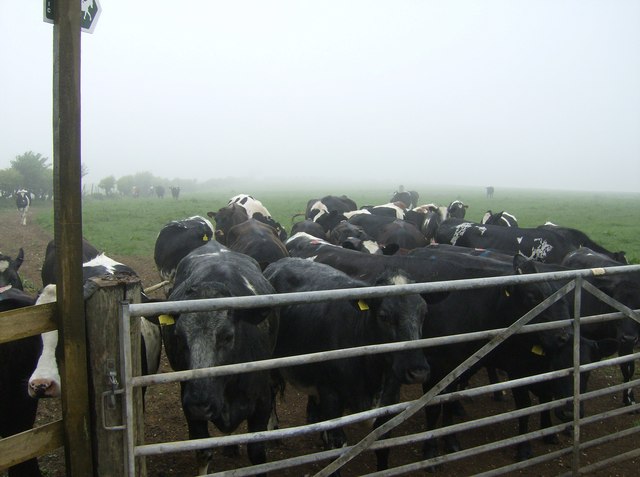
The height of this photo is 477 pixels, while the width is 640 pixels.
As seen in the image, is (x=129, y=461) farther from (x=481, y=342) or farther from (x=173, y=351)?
(x=481, y=342)

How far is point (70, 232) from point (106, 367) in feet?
2.39

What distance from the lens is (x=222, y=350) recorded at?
386 cm

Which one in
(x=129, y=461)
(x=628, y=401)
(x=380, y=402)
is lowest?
(x=628, y=401)

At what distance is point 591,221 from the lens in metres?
31.5

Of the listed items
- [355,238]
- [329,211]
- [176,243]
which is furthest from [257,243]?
[329,211]

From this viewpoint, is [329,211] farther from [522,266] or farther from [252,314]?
[252,314]

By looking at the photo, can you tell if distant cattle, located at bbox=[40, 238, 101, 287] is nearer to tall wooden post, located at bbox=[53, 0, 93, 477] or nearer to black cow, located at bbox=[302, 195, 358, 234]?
tall wooden post, located at bbox=[53, 0, 93, 477]

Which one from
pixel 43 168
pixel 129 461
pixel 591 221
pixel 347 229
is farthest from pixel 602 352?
pixel 43 168

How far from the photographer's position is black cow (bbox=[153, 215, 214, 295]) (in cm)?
1150

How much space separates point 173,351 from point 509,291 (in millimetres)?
3277

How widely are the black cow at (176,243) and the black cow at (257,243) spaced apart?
1.07 m

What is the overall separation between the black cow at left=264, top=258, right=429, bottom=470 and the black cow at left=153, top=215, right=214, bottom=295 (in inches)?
249

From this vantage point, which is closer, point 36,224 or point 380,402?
point 380,402

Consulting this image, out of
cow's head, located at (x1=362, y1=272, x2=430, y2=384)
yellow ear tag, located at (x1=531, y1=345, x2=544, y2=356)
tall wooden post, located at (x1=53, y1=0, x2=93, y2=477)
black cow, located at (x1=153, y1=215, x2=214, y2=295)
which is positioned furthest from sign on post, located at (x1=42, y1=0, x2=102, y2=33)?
black cow, located at (x1=153, y1=215, x2=214, y2=295)
